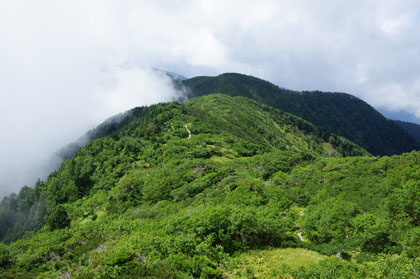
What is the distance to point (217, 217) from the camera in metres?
43.8

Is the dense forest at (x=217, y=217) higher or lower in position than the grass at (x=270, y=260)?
higher

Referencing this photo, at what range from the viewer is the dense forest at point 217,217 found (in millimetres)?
32750

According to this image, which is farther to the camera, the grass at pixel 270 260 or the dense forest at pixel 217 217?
the dense forest at pixel 217 217

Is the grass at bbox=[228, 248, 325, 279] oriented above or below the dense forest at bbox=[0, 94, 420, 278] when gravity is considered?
below

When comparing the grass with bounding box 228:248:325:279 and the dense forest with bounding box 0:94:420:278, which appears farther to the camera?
the dense forest with bounding box 0:94:420:278

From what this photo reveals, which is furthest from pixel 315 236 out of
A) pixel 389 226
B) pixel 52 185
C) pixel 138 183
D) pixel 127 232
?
pixel 52 185

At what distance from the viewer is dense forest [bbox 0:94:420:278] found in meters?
32.8

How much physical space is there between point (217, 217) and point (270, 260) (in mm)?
11271

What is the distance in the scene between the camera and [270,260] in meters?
36.8

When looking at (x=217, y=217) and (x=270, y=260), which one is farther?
(x=217, y=217)

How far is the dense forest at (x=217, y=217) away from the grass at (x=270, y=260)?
0.20 meters

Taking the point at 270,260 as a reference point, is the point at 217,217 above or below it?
above

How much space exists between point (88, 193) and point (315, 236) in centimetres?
13980

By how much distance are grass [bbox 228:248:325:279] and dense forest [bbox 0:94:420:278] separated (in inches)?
7.9
